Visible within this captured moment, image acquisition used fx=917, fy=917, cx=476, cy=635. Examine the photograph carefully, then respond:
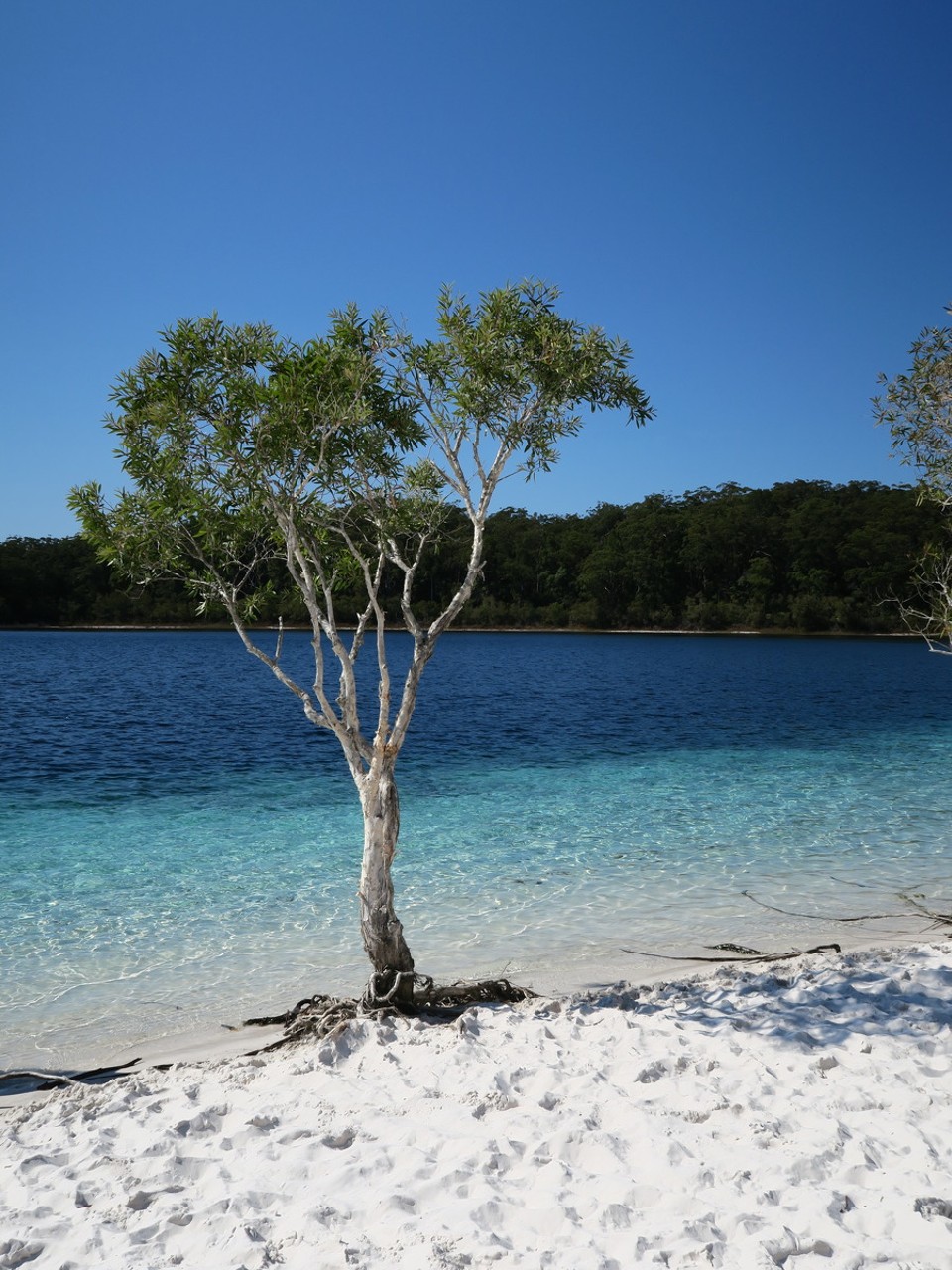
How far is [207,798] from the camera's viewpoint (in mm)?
18031

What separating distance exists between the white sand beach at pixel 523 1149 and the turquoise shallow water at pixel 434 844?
197cm

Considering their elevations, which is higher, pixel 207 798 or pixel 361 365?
pixel 361 365

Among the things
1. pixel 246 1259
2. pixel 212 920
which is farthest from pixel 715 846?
pixel 246 1259

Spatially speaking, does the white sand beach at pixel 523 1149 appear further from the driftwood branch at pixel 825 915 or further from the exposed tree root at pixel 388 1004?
the driftwood branch at pixel 825 915

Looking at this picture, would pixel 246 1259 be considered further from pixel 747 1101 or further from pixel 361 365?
pixel 361 365

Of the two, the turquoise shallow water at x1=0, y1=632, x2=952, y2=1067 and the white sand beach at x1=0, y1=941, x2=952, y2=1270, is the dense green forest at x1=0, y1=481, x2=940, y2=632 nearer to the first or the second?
the turquoise shallow water at x1=0, y1=632, x2=952, y2=1067

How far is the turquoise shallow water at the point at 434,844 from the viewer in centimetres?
891

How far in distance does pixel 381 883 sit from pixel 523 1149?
2757 mm

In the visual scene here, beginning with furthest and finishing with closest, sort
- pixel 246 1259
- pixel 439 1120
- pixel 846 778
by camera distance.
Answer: pixel 846 778 → pixel 439 1120 → pixel 246 1259

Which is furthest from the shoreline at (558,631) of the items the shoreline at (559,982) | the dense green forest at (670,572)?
the shoreline at (559,982)

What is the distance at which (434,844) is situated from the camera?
47.0 ft

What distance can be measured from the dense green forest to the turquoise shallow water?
7266cm

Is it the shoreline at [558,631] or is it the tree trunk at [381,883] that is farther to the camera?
the shoreline at [558,631]

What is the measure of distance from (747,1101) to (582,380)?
17.1ft
